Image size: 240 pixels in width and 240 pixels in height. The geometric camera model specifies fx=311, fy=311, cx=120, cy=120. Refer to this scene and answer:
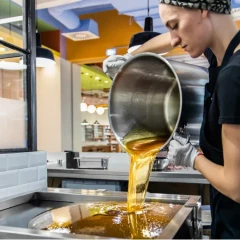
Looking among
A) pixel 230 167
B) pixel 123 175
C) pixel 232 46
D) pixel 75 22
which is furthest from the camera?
pixel 75 22

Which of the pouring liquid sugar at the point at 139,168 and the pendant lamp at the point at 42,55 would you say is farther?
the pendant lamp at the point at 42,55

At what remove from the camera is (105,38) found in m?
5.68

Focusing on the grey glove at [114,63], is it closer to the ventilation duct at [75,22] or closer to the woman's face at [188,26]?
the woman's face at [188,26]

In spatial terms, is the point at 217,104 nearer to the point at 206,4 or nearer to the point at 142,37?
the point at 206,4

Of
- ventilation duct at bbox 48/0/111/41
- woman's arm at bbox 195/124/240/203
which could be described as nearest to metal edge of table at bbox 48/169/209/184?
woman's arm at bbox 195/124/240/203

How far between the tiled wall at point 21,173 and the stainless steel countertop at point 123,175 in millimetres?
1515

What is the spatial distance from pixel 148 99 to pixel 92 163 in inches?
84.6

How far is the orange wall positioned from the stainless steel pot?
4.27 meters

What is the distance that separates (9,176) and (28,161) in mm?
151

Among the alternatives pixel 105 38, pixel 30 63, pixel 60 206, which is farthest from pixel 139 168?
pixel 105 38

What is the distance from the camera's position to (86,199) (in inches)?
60.6

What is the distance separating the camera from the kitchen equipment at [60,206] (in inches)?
36.8

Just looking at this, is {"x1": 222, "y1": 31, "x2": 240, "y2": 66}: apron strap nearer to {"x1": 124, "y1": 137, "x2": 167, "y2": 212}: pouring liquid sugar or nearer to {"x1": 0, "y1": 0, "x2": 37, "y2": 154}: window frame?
{"x1": 124, "y1": 137, "x2": 167, "y2": 212}: pouring liquid sugar

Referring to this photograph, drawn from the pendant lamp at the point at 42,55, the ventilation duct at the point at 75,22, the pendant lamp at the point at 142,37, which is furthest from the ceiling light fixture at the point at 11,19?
the ventilation duct at the point at 75,22
